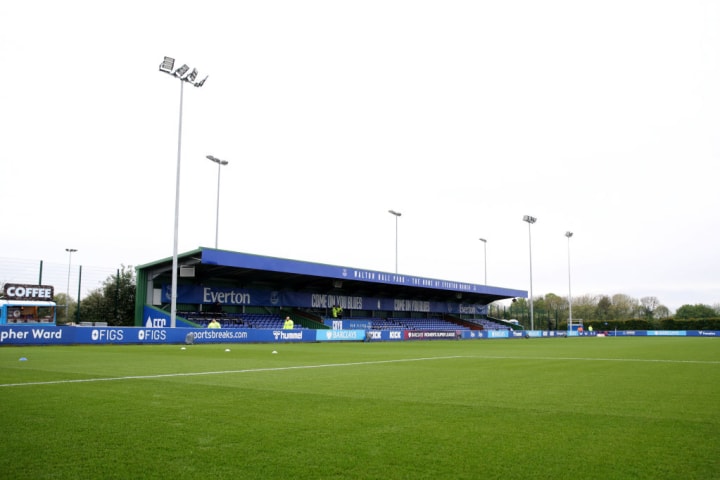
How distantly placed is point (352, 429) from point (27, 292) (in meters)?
32.3

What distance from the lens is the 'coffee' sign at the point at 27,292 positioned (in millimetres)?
30984

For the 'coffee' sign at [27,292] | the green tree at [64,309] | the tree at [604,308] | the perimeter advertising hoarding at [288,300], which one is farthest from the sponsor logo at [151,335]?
the tree at [604,308]

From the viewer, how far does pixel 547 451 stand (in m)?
4.70

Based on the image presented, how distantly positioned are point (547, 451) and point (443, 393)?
3854 millimetres

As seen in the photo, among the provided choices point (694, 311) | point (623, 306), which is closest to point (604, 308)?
point (623, 306)

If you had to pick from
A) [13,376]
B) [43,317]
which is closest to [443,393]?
[13,376]

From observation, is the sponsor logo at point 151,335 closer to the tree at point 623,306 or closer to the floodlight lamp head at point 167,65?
the floodlight lamp head at point 167,65

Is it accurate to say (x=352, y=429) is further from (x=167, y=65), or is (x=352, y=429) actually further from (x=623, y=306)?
(x=623, y=306)

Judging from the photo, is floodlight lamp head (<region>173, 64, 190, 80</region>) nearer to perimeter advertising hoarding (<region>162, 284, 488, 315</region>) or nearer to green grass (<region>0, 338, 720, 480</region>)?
perimeter advertising hoarding (<region>162, 284, 488, 315</region>)

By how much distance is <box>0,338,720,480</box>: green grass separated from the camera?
4.17 metres

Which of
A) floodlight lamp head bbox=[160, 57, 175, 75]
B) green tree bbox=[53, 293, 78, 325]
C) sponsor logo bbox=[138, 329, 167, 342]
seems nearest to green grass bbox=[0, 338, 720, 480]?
sponsor logo bbox=[138, 329, 167, 342]

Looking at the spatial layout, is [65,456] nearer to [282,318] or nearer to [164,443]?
[164,443]

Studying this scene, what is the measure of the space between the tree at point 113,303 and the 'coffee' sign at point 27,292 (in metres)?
5.25

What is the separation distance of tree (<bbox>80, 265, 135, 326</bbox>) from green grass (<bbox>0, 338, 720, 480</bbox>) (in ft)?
102
